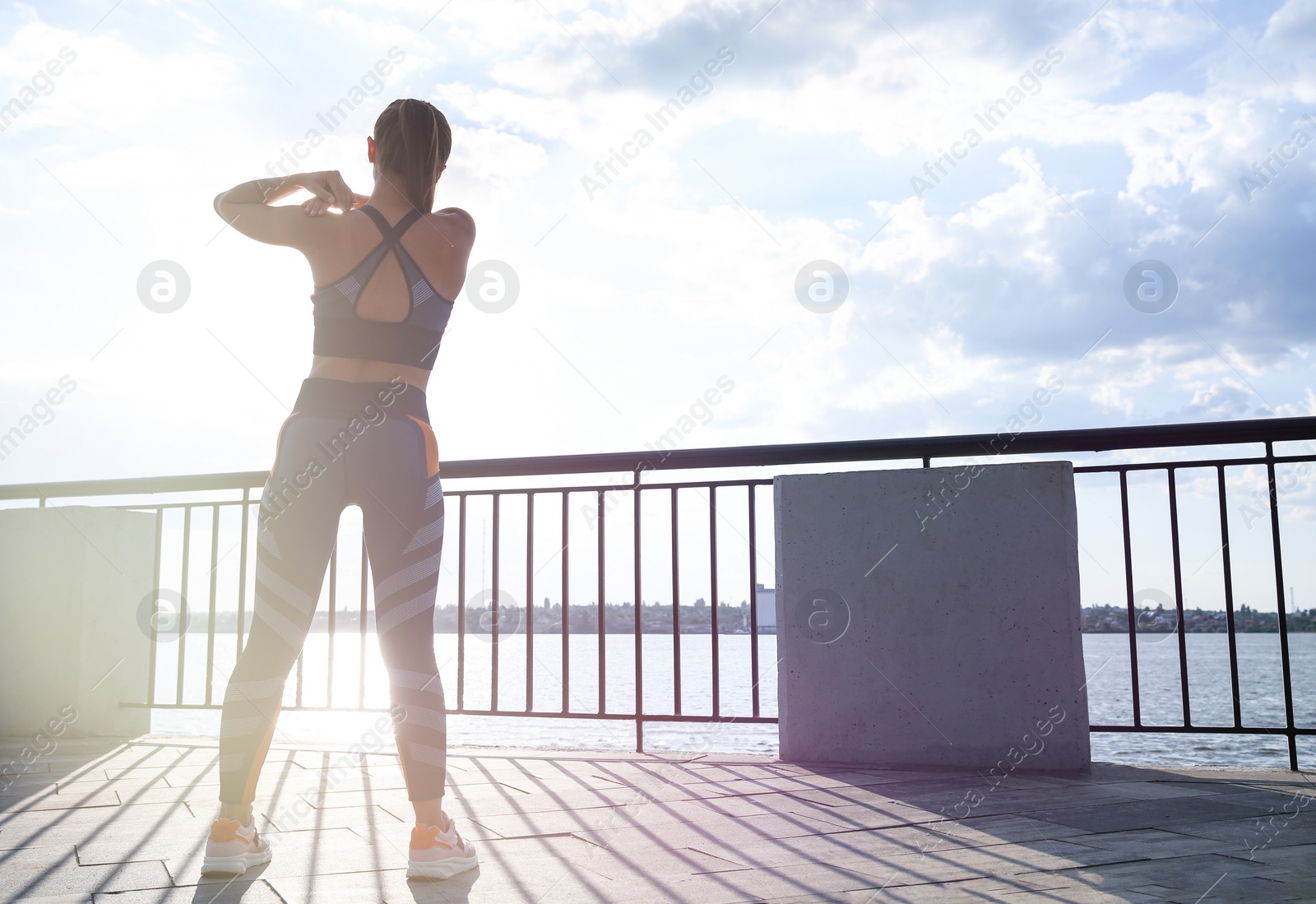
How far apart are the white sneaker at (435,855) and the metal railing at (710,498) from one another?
1.42 meters

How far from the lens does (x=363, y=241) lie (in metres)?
2.01

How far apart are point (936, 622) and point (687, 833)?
1.48 metres

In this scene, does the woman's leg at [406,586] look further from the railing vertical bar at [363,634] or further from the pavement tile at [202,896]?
the railing vertical bar at [363,634]

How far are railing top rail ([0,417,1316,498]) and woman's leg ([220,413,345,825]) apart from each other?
1913 millimetres

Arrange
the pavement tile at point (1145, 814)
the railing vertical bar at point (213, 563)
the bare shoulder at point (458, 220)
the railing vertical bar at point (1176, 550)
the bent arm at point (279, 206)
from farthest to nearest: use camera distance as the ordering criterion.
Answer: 1. the railing vertical bar at point (213, 563)
2. the railing vertical bar at point (1176, 550)
3. the pavement tile at point (1145, 814)
4. the bare shoulder at point (458, 220)
5. the bent arm at point (279, 206)

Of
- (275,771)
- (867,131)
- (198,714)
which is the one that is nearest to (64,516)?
(275,771)

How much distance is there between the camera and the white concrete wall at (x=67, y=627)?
4293 millimetres

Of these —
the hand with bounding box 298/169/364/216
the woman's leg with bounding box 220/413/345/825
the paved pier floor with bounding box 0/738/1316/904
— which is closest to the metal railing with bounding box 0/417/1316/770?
the paved pier floor with bounding box 0/738/1316/904

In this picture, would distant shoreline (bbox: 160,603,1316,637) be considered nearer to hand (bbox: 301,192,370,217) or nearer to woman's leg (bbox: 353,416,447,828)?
woman's leg (bbox: 353,416,447,828)

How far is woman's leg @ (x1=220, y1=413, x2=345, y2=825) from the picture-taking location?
77.4 inches

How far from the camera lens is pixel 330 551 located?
80.0 inches

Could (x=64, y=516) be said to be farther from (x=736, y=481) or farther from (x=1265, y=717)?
(x=1265, y=717)

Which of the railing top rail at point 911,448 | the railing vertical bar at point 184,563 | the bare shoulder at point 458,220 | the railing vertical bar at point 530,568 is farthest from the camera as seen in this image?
the railing vertical bar at point 184,563

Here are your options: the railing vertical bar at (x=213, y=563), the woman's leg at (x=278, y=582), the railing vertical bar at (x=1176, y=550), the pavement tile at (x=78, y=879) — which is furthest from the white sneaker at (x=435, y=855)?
the railing vertical bar at (x=213, y=563)
